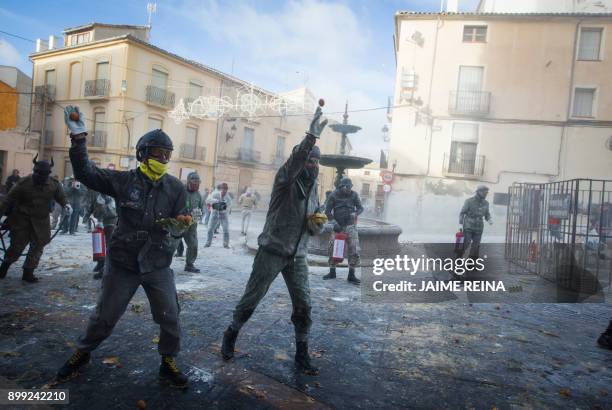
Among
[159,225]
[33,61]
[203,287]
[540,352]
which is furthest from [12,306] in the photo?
[33,61]

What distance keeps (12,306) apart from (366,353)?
392cm

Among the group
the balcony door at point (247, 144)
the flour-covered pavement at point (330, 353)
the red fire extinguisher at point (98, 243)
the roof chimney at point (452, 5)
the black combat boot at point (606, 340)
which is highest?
the roof chimney at point (452, 5)

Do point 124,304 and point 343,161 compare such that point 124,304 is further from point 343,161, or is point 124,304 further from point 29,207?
point 343,161

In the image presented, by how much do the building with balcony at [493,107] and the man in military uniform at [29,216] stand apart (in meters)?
18.4

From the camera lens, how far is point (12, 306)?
4469mm

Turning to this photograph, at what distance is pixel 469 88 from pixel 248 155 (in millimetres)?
17474

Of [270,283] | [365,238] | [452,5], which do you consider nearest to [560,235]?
[365,238]

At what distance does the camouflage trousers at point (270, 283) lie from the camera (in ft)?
11.0

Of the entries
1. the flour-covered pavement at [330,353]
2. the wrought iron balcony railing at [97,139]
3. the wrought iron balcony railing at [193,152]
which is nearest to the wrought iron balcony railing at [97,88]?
the wrought iron balcony railing at [97,139]

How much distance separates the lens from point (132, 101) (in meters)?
25.2

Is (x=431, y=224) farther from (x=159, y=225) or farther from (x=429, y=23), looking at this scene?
(x=159, y=225)

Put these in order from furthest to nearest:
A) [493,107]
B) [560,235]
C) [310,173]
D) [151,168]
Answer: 1. [493,107]
2. [560,235]
3. [310,173]
4. [151,168]

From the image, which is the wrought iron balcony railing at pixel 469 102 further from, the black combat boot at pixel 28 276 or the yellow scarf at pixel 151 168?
the yellow scarf at pixel 151 168

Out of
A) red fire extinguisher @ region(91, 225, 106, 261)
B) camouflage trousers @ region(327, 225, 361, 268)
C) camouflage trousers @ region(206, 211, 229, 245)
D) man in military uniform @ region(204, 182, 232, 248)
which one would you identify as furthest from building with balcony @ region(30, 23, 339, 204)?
camouflage trousers @ region(327, 225, 361, 268)
